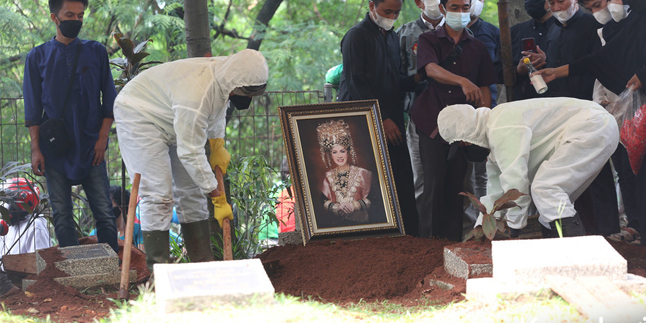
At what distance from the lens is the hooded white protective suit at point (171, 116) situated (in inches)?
185

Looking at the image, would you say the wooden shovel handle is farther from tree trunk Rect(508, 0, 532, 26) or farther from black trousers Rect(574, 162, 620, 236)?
tree trunk Rect(508, 0, 532, 26)

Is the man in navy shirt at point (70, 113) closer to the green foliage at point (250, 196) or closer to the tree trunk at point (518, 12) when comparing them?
the green foliage at point (250, 196)

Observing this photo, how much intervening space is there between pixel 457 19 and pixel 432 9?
69cm

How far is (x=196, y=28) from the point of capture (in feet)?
19.4

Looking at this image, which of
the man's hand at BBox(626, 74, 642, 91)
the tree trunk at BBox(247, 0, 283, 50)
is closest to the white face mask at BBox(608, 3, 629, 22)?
the man's hand at BBox(626, 74, 642, 91)

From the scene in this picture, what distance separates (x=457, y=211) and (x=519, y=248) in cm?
210

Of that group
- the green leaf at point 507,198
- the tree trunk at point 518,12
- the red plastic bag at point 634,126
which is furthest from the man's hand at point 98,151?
the tree trunk at point 518,12

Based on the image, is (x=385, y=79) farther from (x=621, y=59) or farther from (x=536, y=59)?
(x=621, y=59)

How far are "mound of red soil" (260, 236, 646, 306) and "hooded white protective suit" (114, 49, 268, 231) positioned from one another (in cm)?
101

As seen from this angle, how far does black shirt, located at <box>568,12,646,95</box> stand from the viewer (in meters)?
5.34

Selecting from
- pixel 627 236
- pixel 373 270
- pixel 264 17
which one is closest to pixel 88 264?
pixel 373 270

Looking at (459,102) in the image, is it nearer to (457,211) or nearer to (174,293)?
(457,211)

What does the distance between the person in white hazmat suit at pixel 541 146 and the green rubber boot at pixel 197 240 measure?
204 centimetres

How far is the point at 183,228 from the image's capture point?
5.33 m
